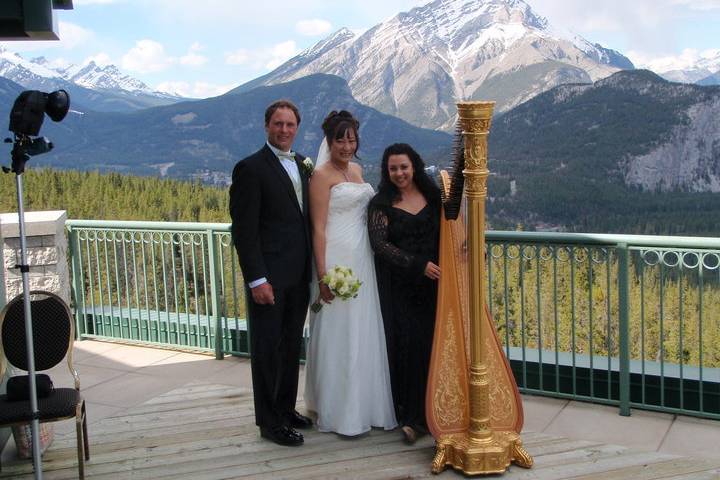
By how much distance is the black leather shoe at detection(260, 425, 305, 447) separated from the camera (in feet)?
11.9

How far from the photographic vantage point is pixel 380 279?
3.71 m

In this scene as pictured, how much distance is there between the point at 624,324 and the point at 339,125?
1.86m

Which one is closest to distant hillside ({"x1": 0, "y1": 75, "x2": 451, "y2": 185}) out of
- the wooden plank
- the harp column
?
the harp column

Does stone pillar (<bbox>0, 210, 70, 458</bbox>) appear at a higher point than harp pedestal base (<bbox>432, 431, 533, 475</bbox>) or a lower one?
higher

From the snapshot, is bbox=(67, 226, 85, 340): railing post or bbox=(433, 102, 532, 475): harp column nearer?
bbox=(433, 102, 532, 475): harp column

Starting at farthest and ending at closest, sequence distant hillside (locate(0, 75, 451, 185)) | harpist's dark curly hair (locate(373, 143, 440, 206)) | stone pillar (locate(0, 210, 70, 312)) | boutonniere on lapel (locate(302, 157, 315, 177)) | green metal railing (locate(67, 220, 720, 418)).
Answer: distant hillside (locate(0, 75, 451, 185)) < stone pillar (locate(0, 210, 70, 312)) < green metal railing (locate(67, 220, 720, 418)) < boutonniere on lapel (locate(302, 157, 315, 177)) < harpist's dark curly hair (locate(373, 143, 440, 206))

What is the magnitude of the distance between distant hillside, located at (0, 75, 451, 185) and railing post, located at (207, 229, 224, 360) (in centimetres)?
13816

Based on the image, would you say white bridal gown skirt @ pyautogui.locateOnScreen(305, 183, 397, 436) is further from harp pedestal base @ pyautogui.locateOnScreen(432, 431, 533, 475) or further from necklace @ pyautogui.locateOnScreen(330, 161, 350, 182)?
harp pedestal base @ pyautogui.locateOnScreen(432, 431, 533, 475)

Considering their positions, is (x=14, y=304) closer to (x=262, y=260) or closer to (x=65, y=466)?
(x=65, y=466)

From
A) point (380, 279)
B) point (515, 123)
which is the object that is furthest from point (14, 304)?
point (515, 123)

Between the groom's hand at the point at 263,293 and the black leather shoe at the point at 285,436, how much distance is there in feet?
2.23

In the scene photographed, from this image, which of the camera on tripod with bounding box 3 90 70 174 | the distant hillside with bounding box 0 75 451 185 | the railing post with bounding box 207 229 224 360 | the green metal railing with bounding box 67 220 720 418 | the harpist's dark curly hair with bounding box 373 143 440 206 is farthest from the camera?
the distant hillside with bounding box 0 75 451 185

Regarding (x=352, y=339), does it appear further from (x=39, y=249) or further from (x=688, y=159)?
(x=688, y=159)

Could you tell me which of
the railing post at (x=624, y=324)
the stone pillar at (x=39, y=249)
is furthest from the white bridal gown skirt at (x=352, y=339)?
the stone pillar at (x=39, y=249)
